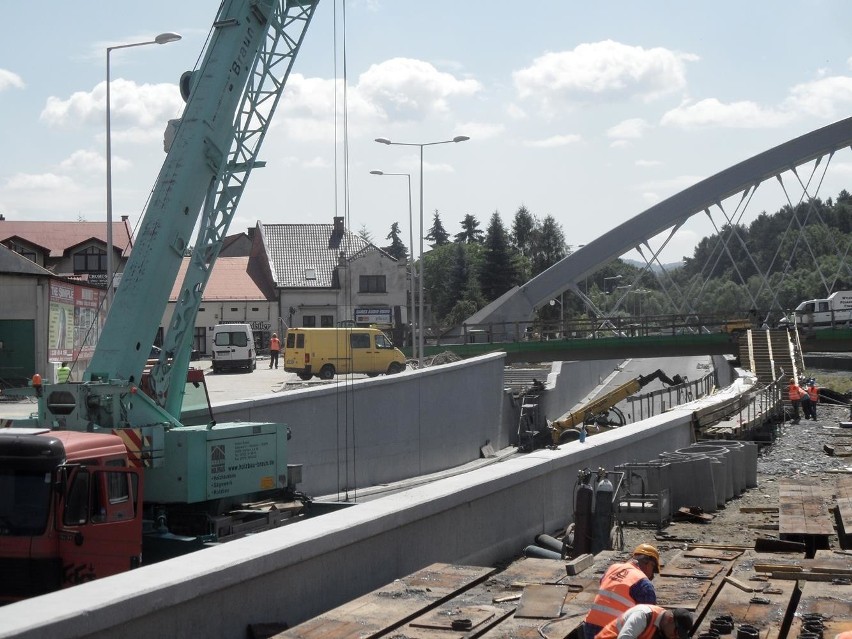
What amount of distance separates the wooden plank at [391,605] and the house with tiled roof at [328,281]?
6981 cm

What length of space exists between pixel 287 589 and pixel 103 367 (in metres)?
6.64

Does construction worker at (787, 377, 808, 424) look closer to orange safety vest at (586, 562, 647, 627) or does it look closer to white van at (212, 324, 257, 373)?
white van at (212, 324, 257, 373)

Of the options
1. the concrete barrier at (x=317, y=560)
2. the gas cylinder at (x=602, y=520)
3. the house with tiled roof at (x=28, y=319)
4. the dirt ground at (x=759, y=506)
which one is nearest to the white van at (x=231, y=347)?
the house with tiled roof at (x=28, y=319)

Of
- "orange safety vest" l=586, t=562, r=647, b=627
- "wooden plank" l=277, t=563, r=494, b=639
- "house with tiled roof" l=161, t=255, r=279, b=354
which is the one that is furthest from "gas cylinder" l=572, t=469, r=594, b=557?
"house with tiled roof" l=161, t=255, r=279, b=354

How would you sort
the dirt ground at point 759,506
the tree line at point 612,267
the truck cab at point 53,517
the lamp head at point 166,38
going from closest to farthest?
the truck cab at point 53,517, the dirt ground at point 759,506, the lamp head at point 166,38, the tree line at point 612,267

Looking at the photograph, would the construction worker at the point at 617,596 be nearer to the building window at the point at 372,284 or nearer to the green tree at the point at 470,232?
the building window at the point at 372,284

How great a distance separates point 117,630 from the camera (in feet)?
21.1

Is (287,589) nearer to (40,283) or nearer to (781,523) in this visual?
(781,523)

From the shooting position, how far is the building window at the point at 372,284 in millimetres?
81725

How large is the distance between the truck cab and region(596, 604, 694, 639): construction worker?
553cm

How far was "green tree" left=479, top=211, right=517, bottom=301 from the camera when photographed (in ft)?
412

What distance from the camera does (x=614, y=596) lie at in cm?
694

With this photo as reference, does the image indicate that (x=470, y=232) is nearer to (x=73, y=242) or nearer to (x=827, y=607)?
(x=73, y=242)

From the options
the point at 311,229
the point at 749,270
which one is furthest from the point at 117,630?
the point at 749,270
